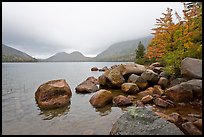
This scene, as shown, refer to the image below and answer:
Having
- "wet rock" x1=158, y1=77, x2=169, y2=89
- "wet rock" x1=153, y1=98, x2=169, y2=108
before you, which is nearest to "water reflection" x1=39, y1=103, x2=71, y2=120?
"wet rock" x1=153, y1=98, x2=169, y2=108

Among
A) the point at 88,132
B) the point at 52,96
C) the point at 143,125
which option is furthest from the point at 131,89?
the point at 143,125

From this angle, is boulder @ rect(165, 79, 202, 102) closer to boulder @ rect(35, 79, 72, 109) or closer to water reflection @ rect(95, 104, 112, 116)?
water reflection @ rect(95, 104, 112, 116)

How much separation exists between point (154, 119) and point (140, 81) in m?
10.4

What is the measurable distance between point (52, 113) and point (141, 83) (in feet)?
31.8

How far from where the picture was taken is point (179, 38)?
67.8 feet

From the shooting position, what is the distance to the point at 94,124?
982 cm

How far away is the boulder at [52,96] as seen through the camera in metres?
13.0

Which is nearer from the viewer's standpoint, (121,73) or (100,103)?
(100,103)

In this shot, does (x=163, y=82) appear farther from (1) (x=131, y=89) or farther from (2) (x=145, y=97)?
(2) (x=145, y=97)

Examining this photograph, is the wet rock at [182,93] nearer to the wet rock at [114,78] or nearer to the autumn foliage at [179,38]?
the autumn foliage at [179,38]

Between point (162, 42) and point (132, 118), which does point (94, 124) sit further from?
point (162, 42)

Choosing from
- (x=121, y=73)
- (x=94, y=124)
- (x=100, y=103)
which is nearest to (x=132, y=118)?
(x=94, y=124)

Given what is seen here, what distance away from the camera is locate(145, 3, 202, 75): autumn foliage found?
16.5 m

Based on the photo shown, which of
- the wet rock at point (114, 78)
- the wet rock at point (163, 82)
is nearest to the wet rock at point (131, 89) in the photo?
the wet rock at point (114, 78)
